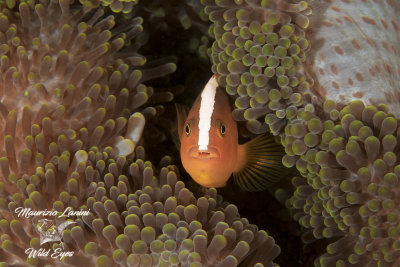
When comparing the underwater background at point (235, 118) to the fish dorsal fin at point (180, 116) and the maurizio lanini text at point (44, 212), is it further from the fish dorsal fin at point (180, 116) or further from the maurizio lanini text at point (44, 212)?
the fish dorsal fin at point (180, 116)

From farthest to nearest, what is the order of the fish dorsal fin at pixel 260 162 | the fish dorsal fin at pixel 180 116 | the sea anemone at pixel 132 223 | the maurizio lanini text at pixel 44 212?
the fish dorsal fin at pixel 180 116 < the fish dorsal fin at pixel 260 162 < the maurizio lanini text at pixel 44 212 < the sea anemone at pixel 132 223

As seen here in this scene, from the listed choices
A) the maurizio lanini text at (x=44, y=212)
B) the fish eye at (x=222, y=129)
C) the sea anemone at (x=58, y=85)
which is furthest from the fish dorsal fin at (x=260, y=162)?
the maurizio lanini text at (x=44, y=212)

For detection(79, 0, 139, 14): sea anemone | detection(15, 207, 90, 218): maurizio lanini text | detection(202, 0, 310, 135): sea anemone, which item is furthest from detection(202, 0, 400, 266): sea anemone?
detection(15, 207, 90, 218): maurizio lanini text

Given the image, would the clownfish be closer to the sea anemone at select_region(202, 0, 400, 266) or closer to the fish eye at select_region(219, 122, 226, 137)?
the fish eye at select_region(219, 122, 226, 137)

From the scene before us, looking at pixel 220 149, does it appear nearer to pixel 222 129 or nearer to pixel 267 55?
pixel 222 129

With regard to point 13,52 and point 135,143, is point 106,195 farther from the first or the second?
point 13,52

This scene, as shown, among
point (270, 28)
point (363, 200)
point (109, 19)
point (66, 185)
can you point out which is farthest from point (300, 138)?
point (109, 19)

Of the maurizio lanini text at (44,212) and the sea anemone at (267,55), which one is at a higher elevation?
the sea anemone at (267,55)
